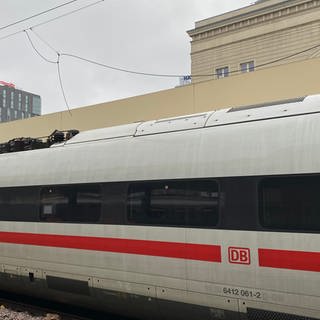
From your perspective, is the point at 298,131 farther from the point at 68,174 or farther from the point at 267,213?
the point at 68,174

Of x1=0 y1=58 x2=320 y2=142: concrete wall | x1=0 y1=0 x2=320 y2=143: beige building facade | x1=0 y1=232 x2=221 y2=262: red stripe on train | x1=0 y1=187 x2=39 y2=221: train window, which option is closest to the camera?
x1=0 y1=232 x2=221 y2=262: red stripe on train

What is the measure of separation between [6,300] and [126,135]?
445cm

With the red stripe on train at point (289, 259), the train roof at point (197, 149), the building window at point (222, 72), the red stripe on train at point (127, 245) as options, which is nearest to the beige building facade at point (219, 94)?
the building window at point (222, 72)

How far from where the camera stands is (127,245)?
714cm

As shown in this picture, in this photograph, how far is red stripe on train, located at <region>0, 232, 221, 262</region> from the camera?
6305mm

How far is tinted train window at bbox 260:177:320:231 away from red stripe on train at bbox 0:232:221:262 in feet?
2.60

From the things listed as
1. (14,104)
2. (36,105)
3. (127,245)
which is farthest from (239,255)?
(36,105)

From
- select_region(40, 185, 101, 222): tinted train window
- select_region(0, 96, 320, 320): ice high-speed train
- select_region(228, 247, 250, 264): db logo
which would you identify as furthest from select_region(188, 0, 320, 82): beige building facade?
select_region(228, 247, 250, 264): db logo

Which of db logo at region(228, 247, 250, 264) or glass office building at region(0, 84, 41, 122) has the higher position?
glass office building at region(0, 84, 41, 122)

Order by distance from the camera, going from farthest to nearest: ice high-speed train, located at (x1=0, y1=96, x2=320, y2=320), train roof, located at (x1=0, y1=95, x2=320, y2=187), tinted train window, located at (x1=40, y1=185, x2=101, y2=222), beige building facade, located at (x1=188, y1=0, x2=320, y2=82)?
1. beige building facade, located at (x1=188, y1=0, x2=320, y2=82)
2. tinted train window, located at (x1=40, y1=185, x2=101, y2=222)
3. train roof, located at (x1=0, y1=95, x2=320, y2=187)
4. ice high-speed train, located at (x1=0, y1=96, x2=320, y2=320)

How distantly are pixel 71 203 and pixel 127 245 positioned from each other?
1425 mm

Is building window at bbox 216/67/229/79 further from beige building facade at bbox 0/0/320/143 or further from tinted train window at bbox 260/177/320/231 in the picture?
tinted train window at bbox 260/177/320/231

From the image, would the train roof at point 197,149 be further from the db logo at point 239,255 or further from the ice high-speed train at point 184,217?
the db logo at point 239,255

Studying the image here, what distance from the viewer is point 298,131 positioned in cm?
577
